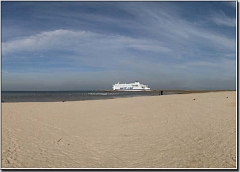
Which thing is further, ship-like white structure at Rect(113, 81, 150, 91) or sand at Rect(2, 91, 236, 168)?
ship-like white structure at Rect(113, 81, 150, 91)

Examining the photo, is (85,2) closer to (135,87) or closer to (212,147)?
(212,147)

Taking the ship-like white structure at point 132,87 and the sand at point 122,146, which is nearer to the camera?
the sand at point 122,146

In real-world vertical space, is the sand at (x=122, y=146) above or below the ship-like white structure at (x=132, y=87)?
below

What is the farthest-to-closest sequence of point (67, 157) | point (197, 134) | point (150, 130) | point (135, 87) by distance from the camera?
point (135, 87), point (150, 130), point (197, 134), point (67, 157)

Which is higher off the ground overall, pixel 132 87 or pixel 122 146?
pixel 132 87

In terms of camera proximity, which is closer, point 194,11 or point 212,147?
point 194,11

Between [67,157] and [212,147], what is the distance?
13.7 feet

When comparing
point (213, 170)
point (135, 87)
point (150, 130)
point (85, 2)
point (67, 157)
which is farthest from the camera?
point (135, 87)

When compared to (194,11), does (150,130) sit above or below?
below

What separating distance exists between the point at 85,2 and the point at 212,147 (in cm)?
538

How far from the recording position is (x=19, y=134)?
26.9 feet

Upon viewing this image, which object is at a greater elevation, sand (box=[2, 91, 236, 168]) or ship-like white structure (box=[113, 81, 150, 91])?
ship-like white structure (box=[113, 81, 150, 91])

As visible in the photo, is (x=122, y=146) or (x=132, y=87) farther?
(x=132, y=87)

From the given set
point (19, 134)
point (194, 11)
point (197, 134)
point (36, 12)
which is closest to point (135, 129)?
point (197, 134)
